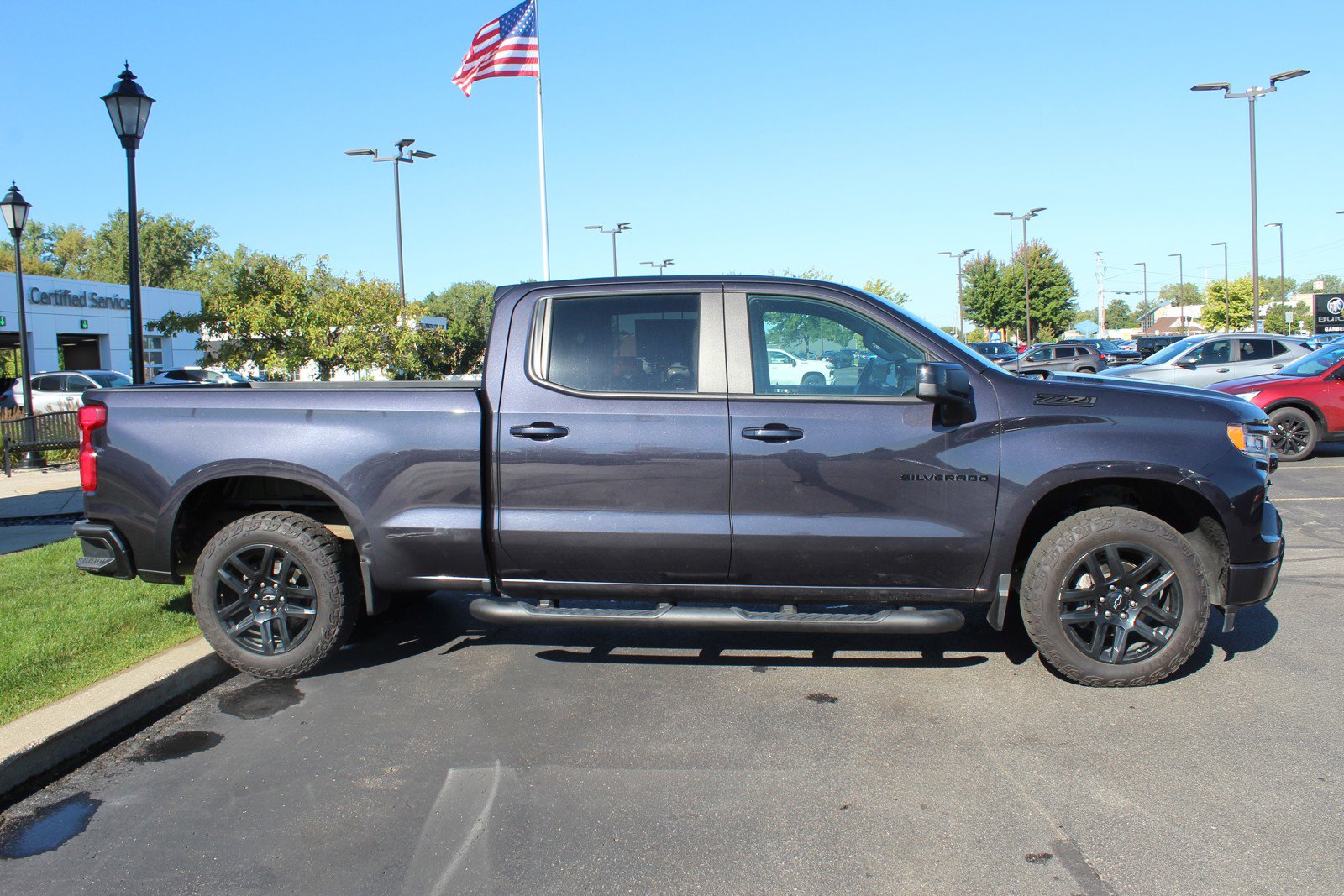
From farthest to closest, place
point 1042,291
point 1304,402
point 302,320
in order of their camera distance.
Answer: point 1042,291
point 302,320
point 1304,402

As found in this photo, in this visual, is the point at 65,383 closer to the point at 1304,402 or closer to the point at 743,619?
the point at 743,619

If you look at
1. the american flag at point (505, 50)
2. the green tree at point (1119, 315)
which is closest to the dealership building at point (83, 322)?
the american flag at point (505, 50)

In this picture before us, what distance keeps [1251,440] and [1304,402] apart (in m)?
10.5

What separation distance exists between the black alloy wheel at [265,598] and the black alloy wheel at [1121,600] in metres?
3.71

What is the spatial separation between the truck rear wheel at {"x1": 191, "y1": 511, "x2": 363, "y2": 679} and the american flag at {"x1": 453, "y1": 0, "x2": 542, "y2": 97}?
15788 mm

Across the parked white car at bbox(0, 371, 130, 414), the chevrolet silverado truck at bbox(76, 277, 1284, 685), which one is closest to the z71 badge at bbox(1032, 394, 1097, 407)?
the chevrolet silverado truck at bbox(76, 277, 1284, 685)

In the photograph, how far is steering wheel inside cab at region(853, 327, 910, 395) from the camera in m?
4.63

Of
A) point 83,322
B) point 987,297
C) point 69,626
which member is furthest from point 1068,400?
point 987,297

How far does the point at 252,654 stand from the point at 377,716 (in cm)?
90

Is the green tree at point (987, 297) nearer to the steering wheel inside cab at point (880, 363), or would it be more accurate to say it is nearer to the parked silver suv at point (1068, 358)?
the parked silver suv at point (1068, 358)

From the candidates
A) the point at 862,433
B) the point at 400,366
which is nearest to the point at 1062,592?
the point at 862,433

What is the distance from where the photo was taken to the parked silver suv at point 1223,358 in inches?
696

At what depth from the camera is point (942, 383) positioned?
430 cm

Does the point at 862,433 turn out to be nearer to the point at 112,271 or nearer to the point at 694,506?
the point at 694,506
